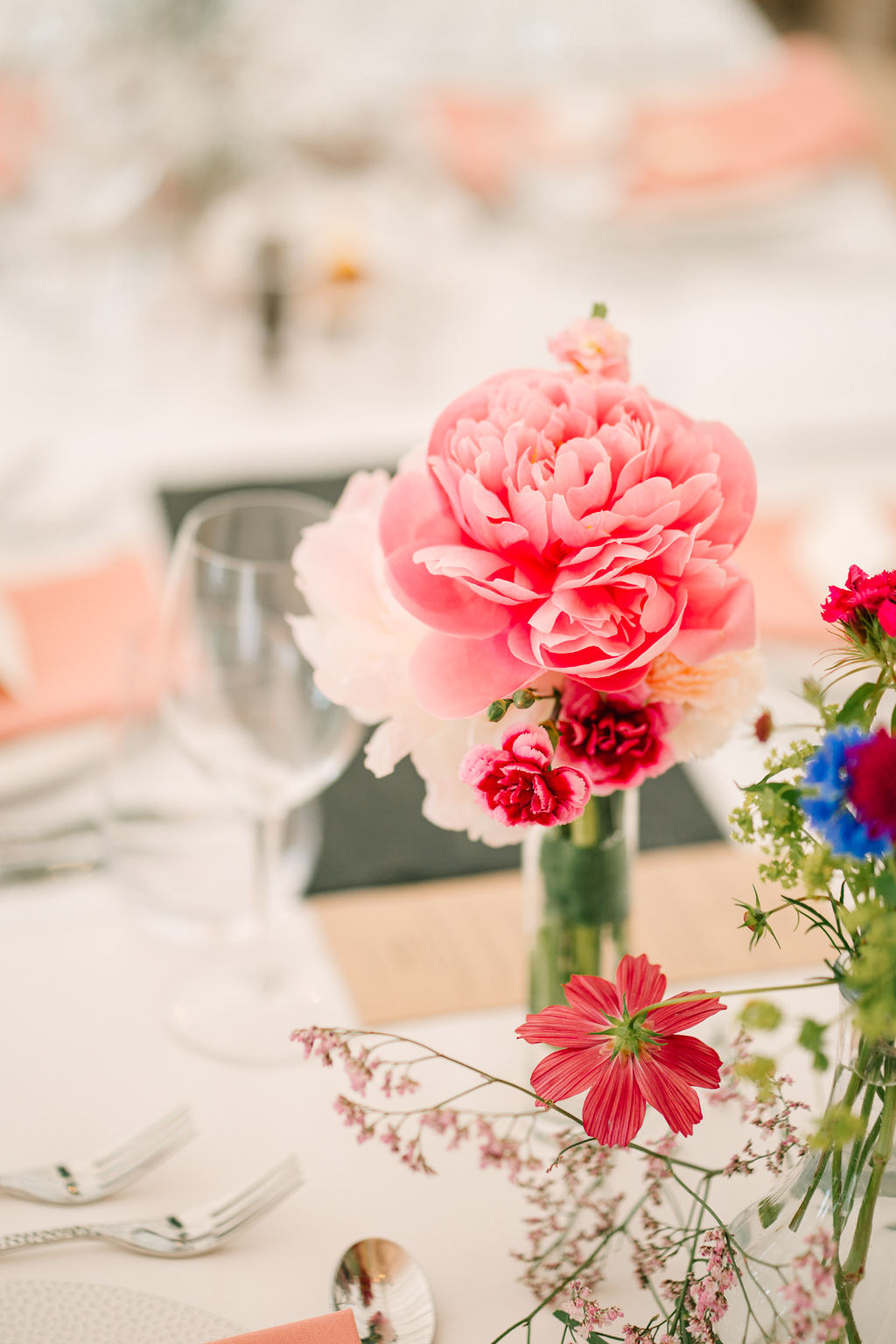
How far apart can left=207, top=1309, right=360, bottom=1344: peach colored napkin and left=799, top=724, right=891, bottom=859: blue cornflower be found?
0.96 ft

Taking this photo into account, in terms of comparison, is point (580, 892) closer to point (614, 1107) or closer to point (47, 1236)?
point (614, 1107)

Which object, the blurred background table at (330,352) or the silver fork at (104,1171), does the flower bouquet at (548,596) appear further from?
the silver fork at (104,1171)

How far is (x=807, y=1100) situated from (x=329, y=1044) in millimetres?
269

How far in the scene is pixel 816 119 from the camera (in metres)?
1.76

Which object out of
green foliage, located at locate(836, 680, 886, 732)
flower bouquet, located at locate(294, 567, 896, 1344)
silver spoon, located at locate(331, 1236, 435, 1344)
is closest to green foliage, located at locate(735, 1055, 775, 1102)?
flower bouquet, located at locate(294, 567, 896, 1344)

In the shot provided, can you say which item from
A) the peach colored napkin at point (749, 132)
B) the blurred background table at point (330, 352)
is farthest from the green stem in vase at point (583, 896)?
the peach colored napkin at point (749, 132)

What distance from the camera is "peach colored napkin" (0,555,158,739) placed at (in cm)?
84

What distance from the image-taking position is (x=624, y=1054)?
0.41m

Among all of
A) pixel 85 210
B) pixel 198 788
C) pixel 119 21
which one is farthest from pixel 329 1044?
pixel 119 21

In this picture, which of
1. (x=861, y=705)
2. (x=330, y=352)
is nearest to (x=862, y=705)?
(x=861, y=705)

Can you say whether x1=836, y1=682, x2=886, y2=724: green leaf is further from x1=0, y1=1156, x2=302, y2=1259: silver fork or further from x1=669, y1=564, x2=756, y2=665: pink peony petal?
x1=0, y1=1156, x2=302, y2=1259: silver fork

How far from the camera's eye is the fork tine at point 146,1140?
0.58 m

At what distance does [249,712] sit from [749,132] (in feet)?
4.45

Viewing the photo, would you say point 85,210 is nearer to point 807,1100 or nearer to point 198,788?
point 198,788
